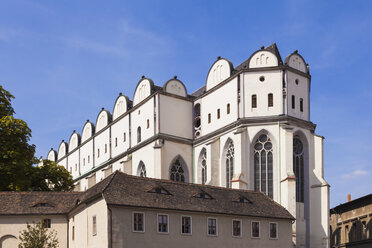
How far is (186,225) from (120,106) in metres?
35.1

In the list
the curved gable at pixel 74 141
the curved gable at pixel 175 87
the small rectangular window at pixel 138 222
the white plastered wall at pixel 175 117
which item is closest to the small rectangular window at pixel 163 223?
the small rectangular window at pixel 138 222

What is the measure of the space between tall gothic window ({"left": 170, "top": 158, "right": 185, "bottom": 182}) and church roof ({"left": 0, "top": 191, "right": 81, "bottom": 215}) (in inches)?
697

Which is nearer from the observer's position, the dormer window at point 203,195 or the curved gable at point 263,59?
the dormer window at point 203,195

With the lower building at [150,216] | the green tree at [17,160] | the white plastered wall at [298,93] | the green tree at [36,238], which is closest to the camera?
→ the lower building at [150,216]

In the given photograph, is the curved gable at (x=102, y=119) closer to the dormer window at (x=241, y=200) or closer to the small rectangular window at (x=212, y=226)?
the dormer window at (x=241, y=200)

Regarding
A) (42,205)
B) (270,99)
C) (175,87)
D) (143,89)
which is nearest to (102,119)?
(143,89)

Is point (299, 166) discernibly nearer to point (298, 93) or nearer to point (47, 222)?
point (298, 93)

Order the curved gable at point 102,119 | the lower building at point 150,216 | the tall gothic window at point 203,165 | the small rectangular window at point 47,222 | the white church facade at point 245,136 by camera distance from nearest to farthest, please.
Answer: the lower building at point 150,216 → the small rectangular window at point 47,222 → the white church facade at point 245,136 → the tall gothic window at point 203,165 → the curved gable at point 102,119

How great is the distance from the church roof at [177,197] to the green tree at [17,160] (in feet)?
36.5

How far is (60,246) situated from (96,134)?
38027 mm

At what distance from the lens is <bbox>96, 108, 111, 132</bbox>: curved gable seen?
7671cm

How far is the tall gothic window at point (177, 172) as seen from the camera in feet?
199

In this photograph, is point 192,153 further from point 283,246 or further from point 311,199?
point 283,246

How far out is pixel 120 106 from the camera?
7188cm
